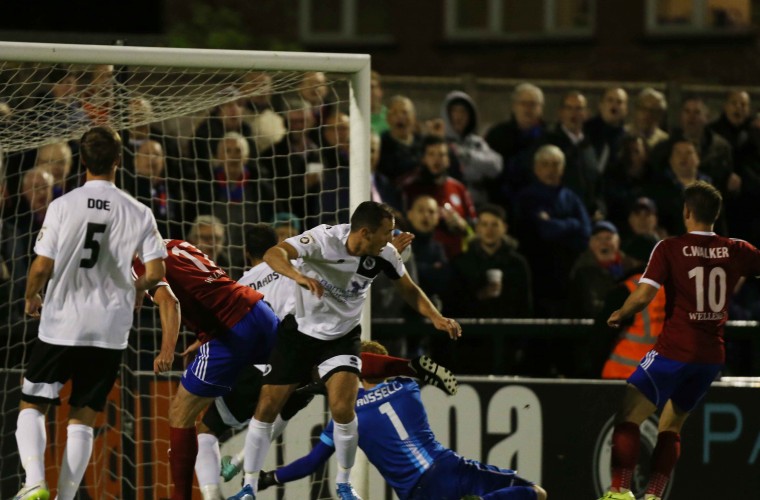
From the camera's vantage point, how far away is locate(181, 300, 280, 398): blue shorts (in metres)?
9.25

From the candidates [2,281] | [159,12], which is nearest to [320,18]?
[159,12]

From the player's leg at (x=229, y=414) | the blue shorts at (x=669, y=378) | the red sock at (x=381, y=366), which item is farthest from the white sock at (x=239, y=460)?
the blue shorts at (x=669, y=378)

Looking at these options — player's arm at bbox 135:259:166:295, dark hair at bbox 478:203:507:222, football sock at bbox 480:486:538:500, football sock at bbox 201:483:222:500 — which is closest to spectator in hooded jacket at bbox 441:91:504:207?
dark hair at bbox 478:203:507:222

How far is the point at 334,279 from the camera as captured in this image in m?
9.30

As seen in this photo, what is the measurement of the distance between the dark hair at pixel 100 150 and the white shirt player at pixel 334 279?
1.23m

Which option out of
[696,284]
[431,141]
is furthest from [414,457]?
[431,141]

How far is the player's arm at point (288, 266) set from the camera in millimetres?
8555

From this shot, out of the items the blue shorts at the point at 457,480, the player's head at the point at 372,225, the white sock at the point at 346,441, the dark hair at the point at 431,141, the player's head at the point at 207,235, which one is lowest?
the blue shorts at the point at 457,480

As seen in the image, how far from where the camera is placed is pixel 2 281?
1095cm

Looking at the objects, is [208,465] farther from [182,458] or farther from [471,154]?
[471,154]

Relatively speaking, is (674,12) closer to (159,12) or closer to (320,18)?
(320,18)

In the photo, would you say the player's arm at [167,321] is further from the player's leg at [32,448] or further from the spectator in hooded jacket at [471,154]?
the spectator in hooded jacket at [471,154]

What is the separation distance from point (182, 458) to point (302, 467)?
74 cm

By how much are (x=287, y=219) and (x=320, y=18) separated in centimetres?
1083
